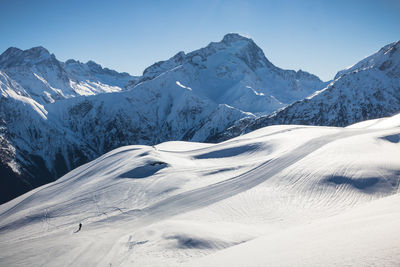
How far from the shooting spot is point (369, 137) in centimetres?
A: 3241

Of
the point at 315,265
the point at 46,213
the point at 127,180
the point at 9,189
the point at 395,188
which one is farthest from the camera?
the point at 9,189

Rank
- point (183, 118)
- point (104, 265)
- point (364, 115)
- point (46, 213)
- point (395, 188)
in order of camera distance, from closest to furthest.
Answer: point (104, 265) < point (395, 188) < point (46, 213) < point (364, 115) < point (183, 118)

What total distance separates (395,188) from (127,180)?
26.2 metres

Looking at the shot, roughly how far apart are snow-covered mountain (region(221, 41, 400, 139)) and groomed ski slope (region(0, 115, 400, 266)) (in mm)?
113319

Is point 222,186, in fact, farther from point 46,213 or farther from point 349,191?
point 46,213

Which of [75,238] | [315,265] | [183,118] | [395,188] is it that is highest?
[183,118]

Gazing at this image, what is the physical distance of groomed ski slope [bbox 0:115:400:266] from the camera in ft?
32.2

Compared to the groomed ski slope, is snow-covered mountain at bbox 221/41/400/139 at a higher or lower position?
higher

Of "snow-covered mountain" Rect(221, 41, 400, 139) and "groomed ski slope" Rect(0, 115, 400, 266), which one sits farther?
"snow-covered mountain" Rect(221, 41, 400, 139)

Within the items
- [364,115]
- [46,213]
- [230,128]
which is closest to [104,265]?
[46,213]

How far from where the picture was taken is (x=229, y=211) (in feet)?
71.7

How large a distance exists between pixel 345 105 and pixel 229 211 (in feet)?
509

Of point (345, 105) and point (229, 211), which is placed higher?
point (345, 105)

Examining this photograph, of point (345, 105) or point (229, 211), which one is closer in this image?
point (229, 211)
